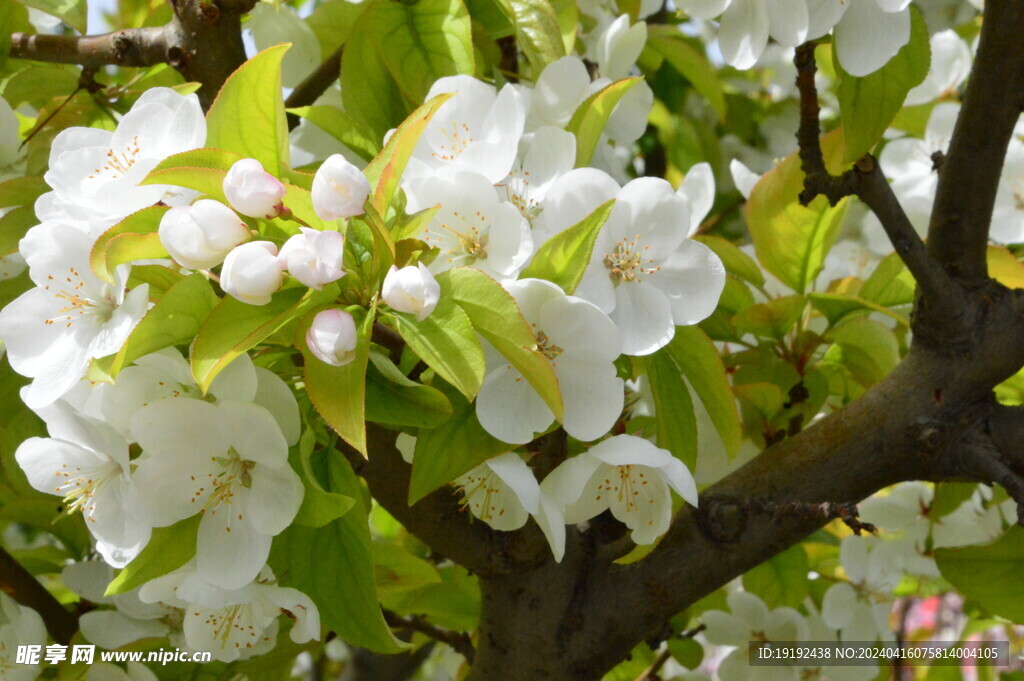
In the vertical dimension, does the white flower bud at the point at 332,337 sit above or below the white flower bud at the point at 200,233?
below

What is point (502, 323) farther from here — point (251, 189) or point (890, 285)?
point (890, 285)

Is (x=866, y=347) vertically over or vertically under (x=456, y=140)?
under

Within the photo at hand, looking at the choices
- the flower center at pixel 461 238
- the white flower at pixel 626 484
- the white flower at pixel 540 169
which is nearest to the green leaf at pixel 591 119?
the white flower at pixel 540 169

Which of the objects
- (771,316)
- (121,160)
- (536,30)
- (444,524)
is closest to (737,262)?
(771,316)

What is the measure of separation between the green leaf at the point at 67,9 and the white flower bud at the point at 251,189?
1.41ft

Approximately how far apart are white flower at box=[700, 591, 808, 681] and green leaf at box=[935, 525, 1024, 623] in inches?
13.7

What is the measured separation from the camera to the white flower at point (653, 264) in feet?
2.44

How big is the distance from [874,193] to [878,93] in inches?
3.5

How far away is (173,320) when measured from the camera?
614mm

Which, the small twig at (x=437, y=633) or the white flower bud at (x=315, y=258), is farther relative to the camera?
the small twig at (x=437, y=633)

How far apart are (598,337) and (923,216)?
2.45ft

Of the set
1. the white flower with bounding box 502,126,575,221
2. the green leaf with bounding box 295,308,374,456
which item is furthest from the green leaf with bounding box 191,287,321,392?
the white flower with bounding box 502,126,575,221

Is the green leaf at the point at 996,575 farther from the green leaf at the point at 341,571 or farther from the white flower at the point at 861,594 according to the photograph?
the green leaf at the point at 341,571

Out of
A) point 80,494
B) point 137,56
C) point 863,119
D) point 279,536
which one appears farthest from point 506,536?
point 137,56
